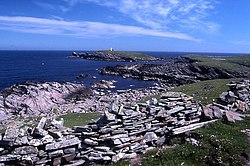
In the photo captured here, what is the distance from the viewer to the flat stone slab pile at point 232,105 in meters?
24.2

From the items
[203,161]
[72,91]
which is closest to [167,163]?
[203,161]

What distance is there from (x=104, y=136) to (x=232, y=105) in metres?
15.4

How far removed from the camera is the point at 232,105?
28391 mm

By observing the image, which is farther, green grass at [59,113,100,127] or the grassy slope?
green grass at [59,113,100,127]

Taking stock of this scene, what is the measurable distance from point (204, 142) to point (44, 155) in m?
10.8

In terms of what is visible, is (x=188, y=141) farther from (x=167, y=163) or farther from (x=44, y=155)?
(x=44, y=155)

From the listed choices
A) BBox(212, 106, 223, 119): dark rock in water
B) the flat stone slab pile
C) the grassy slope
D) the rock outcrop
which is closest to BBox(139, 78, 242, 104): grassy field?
the flat stone slab pile

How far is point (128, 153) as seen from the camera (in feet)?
63.7

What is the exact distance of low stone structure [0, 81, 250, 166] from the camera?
58.0 ft

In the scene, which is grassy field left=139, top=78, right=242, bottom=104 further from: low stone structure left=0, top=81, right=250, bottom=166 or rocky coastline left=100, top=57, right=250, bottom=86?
rocky coastline left=100, top=57, right=250, bottom=86

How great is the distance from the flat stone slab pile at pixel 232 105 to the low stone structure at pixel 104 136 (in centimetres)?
136

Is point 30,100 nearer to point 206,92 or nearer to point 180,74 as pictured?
point 206,92

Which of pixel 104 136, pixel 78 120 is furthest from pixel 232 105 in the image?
pixel 78 120

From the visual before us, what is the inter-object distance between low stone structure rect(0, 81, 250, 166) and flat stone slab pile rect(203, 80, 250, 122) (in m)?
1.36
